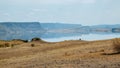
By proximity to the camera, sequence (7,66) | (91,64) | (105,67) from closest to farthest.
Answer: (105,67), (91,64), (7,66)

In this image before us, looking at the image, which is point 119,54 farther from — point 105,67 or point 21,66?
point 21,66

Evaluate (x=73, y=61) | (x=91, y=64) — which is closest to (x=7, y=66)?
(x=73, y=61)

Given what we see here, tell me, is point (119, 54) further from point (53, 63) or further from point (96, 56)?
point (53, 63)

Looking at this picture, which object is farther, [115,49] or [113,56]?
[115,49]

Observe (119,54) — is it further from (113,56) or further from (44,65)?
(44,65)

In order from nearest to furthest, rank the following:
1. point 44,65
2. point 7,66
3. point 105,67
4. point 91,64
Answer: point 105,67, point 91,64, point 44,65, point 7,66

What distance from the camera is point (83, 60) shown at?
2020 centimetres

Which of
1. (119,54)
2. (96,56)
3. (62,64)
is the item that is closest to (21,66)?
(62,64)

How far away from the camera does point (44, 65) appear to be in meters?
20.1

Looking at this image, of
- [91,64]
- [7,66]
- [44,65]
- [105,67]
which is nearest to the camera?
[105,67]

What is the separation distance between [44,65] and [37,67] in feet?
1.83

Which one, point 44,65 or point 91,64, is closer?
point 91,64

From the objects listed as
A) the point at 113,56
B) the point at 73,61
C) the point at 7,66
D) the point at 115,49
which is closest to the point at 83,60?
the point at 73,61

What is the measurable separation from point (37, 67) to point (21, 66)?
1.71 meters
